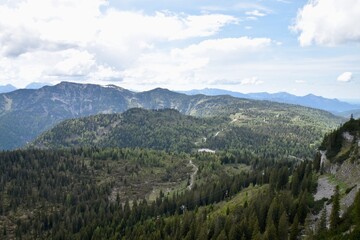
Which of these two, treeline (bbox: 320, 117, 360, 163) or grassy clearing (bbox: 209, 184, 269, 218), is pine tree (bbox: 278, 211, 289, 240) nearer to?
grassy clearing (bbox: 209, 184, 269, 218)

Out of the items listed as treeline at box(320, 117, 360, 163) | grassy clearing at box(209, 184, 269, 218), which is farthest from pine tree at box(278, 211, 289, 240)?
treeline at box(320, 117, 360, 163)

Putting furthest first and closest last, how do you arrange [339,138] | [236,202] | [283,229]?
[236,202]
[339,138]
[283,229]

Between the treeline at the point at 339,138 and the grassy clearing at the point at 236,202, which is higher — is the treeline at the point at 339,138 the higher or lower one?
the higher one

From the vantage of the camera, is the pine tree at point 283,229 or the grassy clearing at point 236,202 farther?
the grassy clearing at point 236,202

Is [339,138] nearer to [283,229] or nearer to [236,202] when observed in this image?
[236,202]

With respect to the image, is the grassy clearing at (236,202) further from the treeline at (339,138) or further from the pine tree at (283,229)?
the pine tree at (283,229)

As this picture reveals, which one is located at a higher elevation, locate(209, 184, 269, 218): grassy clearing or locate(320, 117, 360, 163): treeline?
locate(320, 117, 360, 163): treeline

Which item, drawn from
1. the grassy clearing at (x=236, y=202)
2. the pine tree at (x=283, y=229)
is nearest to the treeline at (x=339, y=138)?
the grassy clearing at (x=236, y=202)

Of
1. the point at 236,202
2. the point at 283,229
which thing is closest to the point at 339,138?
the point at 236,202

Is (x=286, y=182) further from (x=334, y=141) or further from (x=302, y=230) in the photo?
(x=302, y=230)

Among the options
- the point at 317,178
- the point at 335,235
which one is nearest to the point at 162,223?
the point at 317,178

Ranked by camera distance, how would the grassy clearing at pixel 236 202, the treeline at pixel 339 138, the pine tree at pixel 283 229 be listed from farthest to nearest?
the grassy clearing at pixel 236 202 → the treeline at pixel 339 138 → the pine tree at pixel 283 229

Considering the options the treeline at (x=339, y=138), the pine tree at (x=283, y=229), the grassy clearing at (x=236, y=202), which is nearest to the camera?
the pine tree at (x=283, y=229)

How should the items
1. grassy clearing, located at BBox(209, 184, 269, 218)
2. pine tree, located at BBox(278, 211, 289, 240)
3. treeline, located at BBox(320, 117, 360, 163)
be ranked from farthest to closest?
1. grassy clearing, located at BBox(209, 184, 269, 218)
2. treeline, located at BBox(320, 117, 360, 163)
3. pine tree, located at BBox(278, 211, 289, 240)
